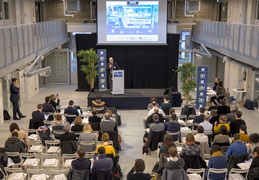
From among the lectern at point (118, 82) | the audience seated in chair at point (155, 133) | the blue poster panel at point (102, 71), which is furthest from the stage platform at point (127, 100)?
the audience seated in chair at point (155, 133)

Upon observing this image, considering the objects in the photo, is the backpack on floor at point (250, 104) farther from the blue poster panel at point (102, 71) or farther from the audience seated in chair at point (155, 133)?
the audience seated in chair at point (155, 133)

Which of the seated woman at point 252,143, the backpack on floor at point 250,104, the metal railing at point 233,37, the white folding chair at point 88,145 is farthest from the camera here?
the backpack on floor at point 250,104

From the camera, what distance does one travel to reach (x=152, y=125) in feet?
36.3

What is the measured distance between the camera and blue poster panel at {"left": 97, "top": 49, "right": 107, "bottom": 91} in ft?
63.2

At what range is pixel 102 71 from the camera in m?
19.6

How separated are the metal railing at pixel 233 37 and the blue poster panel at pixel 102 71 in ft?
18.1

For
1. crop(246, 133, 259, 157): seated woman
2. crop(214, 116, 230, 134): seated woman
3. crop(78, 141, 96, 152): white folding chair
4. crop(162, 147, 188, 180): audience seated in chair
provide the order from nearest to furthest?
crop(162, 147, 188, 180): audience seated in chair, crop(246, 133, 259, 157): seated woman, crop(78, 141, 96, 152): white folding chair, crop(214, 116, 230, 134): seated woman

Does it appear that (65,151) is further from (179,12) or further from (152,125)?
(179,12)

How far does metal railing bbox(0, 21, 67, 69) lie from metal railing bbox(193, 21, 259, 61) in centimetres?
810

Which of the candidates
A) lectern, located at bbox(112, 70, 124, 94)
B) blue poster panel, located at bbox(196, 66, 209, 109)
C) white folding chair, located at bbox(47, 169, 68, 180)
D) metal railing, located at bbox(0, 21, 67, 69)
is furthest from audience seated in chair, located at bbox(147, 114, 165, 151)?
lectern, located at bbox(112, 70, 124, 94)

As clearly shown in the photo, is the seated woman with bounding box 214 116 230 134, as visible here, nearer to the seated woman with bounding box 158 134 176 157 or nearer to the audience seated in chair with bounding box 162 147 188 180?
the seated woman with bounding box 158 134 176 157

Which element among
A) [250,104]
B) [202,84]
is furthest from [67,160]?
[250,104]

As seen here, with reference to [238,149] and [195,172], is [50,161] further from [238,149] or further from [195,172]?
[238,149]

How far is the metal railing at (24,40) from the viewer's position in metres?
12.7
